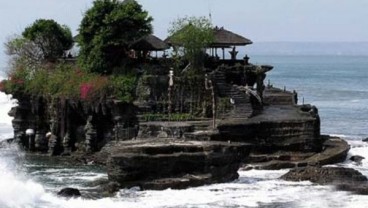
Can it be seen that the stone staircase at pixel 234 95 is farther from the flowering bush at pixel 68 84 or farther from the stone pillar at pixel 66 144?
the stone pillar at pixel 66 144

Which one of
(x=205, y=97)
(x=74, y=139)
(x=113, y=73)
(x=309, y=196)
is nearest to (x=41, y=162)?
(x=74, y=139)

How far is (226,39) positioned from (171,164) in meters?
19.9

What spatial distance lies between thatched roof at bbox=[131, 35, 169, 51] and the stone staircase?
18.4ft

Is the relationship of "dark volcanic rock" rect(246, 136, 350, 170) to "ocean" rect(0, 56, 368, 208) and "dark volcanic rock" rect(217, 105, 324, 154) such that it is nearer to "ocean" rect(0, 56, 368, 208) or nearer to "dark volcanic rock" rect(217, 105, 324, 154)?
"dark volcanic rock" rect(217, 105, 324, 154)

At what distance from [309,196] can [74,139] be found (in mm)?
22641

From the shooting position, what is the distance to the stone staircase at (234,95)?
56031 mm

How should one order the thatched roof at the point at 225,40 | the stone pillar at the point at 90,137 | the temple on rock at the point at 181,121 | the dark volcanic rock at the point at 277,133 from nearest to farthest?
the temple on rock at the point at 181,121, the dark volcanic rock at the point at 277,133, the stone pillar at the point at 90,137, the thatched roof at the point at 225,40

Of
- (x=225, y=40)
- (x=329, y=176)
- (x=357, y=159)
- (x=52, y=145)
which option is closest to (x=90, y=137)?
→ (x=52, y=145)

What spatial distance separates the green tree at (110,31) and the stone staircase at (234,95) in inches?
267

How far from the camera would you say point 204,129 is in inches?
2028

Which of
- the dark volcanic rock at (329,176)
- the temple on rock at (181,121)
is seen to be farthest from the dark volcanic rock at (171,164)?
the dark volcanic rock at (329,176)

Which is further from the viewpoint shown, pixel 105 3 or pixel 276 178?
pixel 105 3

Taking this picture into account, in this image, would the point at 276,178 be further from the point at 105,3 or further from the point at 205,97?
the point at 105,3

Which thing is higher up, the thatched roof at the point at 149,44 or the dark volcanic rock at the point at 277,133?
the thatched roof at the point at 149,44
